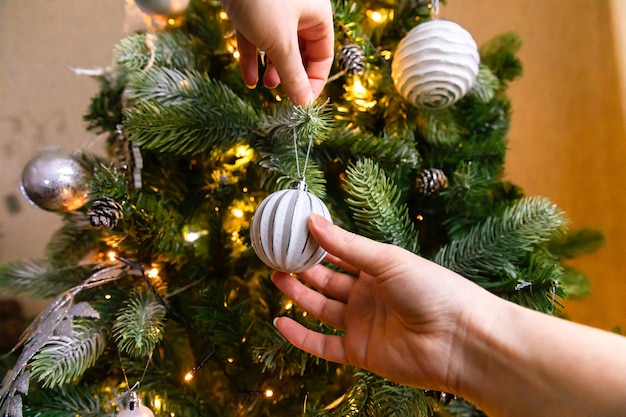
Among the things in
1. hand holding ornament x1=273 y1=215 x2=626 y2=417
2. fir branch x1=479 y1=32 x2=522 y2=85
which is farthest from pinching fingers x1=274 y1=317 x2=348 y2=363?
fir branch x1=479 y1=32 x2=522 y2=85

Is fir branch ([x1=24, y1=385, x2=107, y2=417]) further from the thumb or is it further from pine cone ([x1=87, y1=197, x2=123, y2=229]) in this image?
the thumb

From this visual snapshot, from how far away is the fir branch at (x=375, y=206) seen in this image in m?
0.46

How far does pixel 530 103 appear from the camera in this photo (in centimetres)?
109

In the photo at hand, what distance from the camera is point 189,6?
63cm

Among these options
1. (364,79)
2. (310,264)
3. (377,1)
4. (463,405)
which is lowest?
(463,405)

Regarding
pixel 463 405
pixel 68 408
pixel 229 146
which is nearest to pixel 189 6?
pixel 229 146

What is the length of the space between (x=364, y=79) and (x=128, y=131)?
338mm

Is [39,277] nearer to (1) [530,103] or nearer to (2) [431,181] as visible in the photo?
(2) [431,181]

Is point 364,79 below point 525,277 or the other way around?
the other way around

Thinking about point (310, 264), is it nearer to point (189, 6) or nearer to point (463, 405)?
point (463, 405)

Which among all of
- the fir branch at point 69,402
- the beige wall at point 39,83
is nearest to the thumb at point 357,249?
the fir branch at point 69,402

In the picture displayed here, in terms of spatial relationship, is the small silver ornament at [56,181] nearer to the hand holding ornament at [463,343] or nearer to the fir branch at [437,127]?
the hand holding ornament at [463,343]

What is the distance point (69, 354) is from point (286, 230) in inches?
11.9

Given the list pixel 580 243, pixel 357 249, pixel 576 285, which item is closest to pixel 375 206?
pixel 357 249
